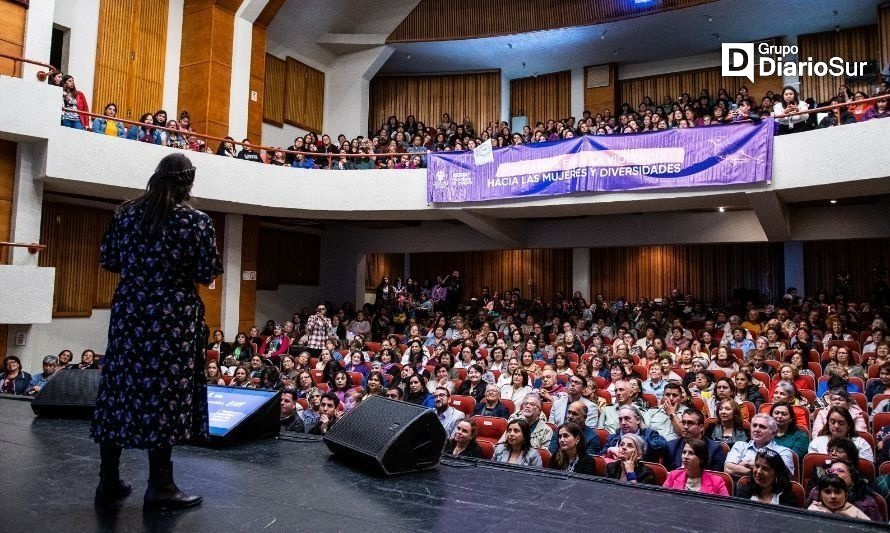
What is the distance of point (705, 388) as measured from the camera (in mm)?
4879

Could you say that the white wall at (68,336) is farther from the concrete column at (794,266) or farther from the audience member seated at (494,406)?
the concrete column at (794,266)

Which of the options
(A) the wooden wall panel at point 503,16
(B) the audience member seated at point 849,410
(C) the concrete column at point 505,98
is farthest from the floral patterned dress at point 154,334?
(C) the concrete column at point 505,98

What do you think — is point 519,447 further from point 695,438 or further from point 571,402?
point 571,402

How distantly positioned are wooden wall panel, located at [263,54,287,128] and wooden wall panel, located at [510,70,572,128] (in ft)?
14.4

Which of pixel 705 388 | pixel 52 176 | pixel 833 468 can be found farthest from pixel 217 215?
pixel 833 468

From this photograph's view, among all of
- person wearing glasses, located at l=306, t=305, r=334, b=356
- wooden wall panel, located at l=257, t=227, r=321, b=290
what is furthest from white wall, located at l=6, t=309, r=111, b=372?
wooden wall panel, located at l=257, t=227, r=321, b=290

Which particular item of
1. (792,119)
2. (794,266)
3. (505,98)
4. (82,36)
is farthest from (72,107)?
(794,266)

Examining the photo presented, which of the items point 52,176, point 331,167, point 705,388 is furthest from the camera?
point 331,167

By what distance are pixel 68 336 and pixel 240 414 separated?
661cm

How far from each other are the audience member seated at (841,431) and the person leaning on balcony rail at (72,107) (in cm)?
757

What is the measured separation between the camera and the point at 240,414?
2.87 meters

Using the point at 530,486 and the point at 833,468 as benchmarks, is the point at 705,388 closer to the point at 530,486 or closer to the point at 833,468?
the point at 833,468

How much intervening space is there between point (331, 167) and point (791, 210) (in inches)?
252

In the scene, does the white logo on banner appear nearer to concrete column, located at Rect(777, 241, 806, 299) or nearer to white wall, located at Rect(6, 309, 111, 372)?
white wall, located at Rect(6, 309, 111, 372)
